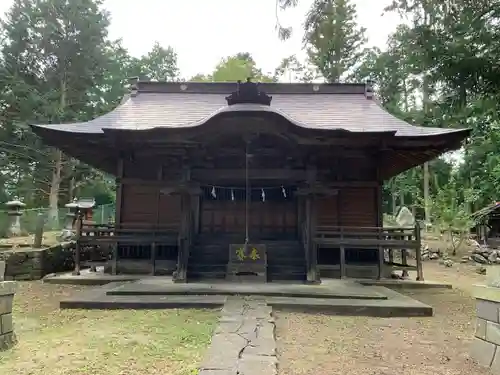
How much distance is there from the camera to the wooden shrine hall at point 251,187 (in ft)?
25.8

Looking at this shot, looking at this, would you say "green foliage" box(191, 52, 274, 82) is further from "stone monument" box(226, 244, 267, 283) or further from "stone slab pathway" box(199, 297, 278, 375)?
"stone slab pathway" box(199, 297, 278, 375)

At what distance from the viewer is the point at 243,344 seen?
396cm

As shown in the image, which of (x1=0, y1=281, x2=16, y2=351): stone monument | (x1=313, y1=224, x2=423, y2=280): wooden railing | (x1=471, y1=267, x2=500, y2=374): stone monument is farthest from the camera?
(x1=313, y1=224, x2=423, y2=280): wooden railing

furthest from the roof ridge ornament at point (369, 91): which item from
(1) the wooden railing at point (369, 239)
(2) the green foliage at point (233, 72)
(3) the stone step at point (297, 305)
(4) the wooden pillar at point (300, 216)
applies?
(2) the green foliage at point (233, 72)

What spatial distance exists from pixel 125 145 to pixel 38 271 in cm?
402

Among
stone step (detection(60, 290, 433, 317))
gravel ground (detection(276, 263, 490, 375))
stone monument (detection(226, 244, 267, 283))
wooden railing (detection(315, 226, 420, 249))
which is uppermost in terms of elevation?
wooden railing (detection(315, 226, 420, 249))

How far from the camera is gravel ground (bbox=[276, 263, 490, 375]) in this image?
3.68m

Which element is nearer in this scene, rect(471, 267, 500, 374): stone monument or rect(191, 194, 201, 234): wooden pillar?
rect(471, 267, 500, 374): stone monument

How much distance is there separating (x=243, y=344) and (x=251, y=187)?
5782mm

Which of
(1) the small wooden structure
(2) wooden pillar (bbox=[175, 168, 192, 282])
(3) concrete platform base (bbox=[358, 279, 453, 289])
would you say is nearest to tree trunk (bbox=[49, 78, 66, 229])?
(2) wooden pillar (bbox=[175, 168, 192, 282])

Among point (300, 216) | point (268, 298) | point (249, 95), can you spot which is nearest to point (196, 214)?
point (300, 216)

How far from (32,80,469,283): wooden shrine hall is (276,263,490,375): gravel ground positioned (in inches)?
101

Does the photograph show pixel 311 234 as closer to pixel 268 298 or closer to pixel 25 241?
pixel 268 298

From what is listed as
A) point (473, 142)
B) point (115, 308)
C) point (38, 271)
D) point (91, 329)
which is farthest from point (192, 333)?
point (473, 142)
